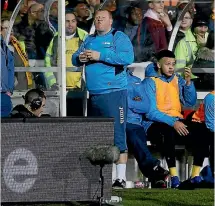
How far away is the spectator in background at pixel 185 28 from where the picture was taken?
49.5ft

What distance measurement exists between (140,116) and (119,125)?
937 millimetres

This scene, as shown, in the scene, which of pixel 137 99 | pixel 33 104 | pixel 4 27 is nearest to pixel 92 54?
pixel 33 104

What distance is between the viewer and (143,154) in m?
13.9

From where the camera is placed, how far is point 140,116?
46.6ft

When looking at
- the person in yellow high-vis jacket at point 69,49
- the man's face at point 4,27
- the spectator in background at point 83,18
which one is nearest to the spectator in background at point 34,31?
the man's face at point 4,27

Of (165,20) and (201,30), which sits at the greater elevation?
(165,20)

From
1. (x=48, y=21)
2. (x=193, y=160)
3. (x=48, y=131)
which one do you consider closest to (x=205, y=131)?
(x=193, y=160)

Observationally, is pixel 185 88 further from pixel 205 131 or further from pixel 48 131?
pixel 48 131

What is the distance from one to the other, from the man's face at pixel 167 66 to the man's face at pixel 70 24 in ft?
3.90

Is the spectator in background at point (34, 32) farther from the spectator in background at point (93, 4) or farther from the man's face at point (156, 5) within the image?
the man's face at point (156, 5)

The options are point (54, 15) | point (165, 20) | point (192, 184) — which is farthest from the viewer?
point (165, 20)

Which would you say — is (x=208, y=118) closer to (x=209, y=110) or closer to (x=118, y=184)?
(x=209, y=110)

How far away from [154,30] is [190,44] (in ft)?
1.79

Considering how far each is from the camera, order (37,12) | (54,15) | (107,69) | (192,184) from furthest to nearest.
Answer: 1. (37,12)
2. (54,15)
3. (192,184)
4. (107,69)
